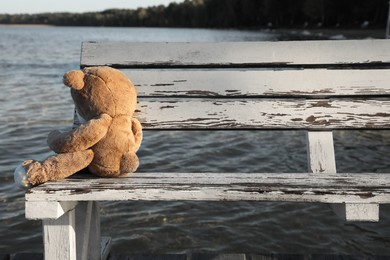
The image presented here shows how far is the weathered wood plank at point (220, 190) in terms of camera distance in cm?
185

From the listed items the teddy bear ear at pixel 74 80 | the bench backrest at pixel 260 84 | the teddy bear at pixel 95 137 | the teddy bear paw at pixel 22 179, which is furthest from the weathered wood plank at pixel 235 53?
the teddy bear paw at pixel 22 179

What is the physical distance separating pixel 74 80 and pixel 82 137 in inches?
11.7

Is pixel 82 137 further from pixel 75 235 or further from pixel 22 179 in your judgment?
pixel 75 235

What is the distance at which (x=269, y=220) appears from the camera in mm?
4430

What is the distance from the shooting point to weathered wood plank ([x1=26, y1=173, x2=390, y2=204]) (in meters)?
1.85

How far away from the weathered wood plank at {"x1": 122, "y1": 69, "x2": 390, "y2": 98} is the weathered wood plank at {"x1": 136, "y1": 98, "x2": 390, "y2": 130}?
5 cm

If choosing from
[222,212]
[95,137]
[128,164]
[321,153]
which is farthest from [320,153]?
[222,212]

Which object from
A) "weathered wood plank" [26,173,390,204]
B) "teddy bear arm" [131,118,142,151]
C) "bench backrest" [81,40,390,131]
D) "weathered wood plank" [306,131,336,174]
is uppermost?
"bench backrest" [81,40,390,131]

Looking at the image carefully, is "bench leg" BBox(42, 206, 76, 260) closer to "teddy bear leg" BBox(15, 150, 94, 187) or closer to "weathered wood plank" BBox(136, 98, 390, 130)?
"teddy bear leg" BBox(15, 150, 94, 187)

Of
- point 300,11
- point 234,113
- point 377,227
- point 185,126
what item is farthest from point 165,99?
A: point 300,11

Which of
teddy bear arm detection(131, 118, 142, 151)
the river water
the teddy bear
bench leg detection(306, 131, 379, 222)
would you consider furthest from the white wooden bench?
the river water

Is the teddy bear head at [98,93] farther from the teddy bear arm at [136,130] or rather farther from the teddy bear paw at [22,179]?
the teddy bear paw at [22,179]

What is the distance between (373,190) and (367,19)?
2461 inches

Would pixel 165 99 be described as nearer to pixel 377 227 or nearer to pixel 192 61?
pixel 192 61
